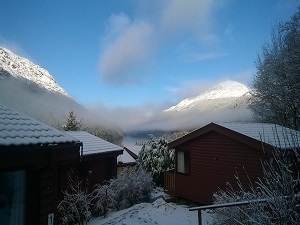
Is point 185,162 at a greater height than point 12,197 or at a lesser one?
greater

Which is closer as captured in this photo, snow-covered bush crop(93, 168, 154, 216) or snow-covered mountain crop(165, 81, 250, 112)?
snow-covered bush crop(93, 168, 154, 216)

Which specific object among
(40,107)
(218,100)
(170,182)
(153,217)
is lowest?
(153,217)

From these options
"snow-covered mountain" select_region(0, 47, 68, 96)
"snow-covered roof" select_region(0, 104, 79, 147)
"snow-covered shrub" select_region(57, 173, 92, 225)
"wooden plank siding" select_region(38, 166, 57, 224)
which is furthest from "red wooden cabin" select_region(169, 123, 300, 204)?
"snow-covered mountain" select_region(0, 47, 68, 96)

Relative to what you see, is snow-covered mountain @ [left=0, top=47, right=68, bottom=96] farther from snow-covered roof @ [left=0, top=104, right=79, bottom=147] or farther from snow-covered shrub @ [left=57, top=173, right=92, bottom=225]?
snow-covered roof @ [left=0, top=104, right=79, bottom=147]

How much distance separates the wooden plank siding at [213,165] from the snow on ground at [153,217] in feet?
7.47

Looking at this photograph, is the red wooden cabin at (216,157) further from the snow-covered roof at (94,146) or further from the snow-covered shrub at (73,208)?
the snow-covered shrub at (73,208)

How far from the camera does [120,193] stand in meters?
13.2

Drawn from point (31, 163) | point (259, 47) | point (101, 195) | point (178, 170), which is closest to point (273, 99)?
point (259, 47)

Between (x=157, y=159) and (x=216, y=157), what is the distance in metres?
6.13

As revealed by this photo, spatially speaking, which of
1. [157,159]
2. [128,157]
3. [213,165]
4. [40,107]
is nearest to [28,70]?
[40,107]

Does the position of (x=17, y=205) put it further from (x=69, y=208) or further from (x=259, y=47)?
(x=259, y=47)

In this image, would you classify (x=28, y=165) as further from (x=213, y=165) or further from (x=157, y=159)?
(x=157, y=159)

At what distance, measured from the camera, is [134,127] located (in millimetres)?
58781

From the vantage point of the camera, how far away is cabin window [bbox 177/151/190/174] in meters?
15.7
